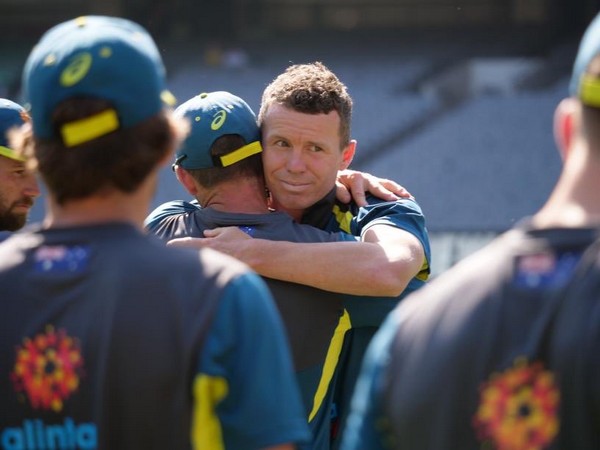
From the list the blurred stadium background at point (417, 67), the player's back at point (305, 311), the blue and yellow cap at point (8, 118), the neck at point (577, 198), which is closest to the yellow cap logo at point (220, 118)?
the player's back at point (305, 311)

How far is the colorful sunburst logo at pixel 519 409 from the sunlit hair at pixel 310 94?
6.48 ft

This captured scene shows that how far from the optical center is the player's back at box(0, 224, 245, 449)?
1.98 metres

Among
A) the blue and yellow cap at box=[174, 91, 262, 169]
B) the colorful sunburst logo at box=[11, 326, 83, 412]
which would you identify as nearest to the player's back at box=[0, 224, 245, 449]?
the colorful sunburst logo at box=[11, 326, 83, 412]

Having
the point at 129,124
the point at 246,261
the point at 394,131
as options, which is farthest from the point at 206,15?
the point at 129,124

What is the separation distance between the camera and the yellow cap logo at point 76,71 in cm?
204

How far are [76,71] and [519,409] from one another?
1062 mm

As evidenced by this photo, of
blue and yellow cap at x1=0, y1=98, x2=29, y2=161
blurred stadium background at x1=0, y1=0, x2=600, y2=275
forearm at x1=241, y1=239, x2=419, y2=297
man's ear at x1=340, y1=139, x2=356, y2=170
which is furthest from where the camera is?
blurred stadium background at x1=0, y1=0, x2=600, y2=275

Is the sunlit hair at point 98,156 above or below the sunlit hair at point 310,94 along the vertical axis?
above

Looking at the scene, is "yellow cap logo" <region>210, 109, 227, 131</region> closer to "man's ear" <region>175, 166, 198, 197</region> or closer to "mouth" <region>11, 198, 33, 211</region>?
"man's ear" <region>175, 166, 198, 197</region>

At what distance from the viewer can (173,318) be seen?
78.1 inches

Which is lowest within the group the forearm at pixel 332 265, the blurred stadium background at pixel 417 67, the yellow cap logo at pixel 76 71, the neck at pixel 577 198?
the blurred stadium background at pixel 417 67

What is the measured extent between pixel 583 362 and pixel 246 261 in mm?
1655

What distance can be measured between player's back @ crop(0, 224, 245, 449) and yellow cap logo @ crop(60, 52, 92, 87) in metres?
0.29

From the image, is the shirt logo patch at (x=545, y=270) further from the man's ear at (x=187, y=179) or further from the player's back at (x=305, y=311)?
the man's ear at (x=187, y=179)
